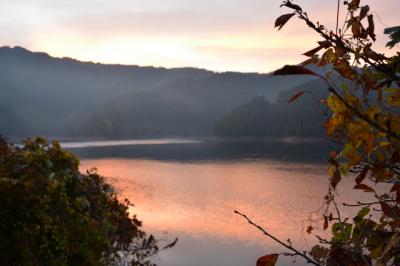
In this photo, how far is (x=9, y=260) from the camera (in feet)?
20.3

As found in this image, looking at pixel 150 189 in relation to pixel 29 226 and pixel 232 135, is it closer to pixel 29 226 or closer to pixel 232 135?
pixel 29 226

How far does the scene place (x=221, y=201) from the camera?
43.1m

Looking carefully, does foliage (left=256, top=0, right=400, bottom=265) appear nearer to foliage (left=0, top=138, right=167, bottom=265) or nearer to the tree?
the tree

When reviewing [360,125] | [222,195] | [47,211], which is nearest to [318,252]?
[360,125]

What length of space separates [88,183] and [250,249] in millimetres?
20272

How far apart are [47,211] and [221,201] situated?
37176 millimetres

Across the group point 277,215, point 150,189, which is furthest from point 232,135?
point 277,215

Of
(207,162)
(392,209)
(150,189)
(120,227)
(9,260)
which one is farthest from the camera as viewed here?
(207,162)

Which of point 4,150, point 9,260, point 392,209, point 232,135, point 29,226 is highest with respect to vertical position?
point 392,209

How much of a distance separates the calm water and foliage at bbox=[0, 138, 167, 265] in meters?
12.1

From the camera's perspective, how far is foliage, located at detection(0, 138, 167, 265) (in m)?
6.15

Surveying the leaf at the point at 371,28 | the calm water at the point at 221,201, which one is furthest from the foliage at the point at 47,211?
the calm water at the point at 221,201

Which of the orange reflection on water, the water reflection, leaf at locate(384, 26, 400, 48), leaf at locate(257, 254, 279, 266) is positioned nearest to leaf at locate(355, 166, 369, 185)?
leaf at locate(257, 254, 279, 266)

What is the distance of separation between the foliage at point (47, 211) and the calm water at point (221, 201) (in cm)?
1212
